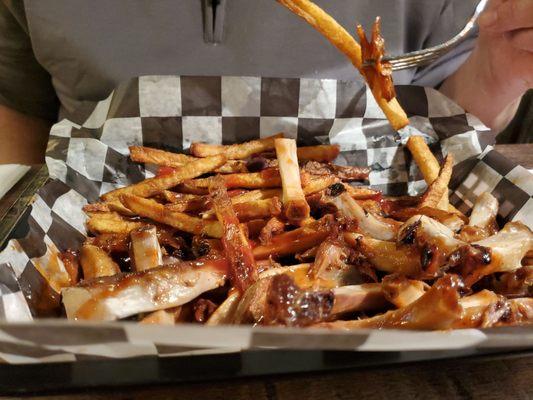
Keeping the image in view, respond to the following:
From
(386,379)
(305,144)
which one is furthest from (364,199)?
(386,379)

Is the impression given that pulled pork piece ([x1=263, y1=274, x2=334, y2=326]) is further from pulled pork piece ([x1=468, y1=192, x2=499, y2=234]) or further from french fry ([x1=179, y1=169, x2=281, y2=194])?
pulled pork piece ([x1=468, y1=192, x2=499, y2=234])

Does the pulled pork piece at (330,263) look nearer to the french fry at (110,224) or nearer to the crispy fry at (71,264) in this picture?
the french fry at (110,224)

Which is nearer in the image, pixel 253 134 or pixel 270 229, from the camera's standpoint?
pixel 270 229

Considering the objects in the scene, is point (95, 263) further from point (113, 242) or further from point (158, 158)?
point (158, 158)

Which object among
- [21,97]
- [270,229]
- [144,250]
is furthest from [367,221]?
[21,97]

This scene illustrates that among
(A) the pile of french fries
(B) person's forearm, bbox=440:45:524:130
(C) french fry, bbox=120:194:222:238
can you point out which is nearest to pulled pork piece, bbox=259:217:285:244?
(A) the pile of french fries
